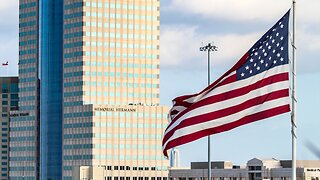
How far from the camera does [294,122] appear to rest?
162ft

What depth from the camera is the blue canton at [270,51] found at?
51.1 m

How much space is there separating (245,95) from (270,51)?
2.52 meters

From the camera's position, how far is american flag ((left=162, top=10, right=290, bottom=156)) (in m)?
51.2

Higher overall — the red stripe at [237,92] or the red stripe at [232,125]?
the red stripe at [237,92]

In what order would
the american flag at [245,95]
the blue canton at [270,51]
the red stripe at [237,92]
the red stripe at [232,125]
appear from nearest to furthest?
the red stripe at [232,125] → the blue canton at [270,51] → the american flag at [245,95] → the red stripe at [237,92]

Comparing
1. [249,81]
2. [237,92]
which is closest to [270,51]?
[249,81]

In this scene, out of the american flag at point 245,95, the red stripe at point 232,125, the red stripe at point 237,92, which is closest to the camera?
the red stripe at point 232,125

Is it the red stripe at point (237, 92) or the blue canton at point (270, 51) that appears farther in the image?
the red stripe at point (237, 92)

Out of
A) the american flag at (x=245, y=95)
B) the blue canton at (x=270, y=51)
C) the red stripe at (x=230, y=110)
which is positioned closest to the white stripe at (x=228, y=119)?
the american flag at (x=245, y=95)

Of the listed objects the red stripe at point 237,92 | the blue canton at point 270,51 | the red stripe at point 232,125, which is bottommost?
the red stripe at point 232,125

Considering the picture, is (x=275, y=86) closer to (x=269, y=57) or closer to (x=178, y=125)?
(x=269, y=57)

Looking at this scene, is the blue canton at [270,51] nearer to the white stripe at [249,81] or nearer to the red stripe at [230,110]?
the white stripe at [249,81]

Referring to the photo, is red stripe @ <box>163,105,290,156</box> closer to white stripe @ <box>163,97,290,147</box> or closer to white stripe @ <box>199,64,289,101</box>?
white stripe @ <box>163,97,290,147</box>

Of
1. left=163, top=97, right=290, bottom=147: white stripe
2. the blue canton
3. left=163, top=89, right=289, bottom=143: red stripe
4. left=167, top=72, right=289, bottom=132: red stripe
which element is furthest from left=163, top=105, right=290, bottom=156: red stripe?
the blue canton
